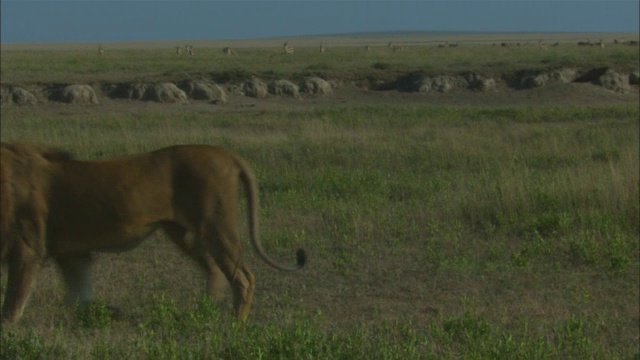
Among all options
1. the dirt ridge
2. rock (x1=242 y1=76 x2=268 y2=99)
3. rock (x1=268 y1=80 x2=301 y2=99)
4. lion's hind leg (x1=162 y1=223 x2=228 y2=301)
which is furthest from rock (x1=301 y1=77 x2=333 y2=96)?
lion's hind leg (x1=162 y1=223 x2=228 y2=301)

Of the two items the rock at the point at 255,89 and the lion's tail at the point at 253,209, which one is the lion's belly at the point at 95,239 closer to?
the lion's tail at the point at 253,209

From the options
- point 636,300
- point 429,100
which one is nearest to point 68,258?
point 636,300

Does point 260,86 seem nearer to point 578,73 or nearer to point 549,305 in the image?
point 578,73

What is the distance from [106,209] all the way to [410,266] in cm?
305

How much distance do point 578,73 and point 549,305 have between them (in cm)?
2898

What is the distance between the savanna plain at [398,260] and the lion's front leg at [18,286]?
0.09 m

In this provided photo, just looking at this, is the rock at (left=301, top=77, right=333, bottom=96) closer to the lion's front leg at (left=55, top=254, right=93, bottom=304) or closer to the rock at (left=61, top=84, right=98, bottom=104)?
the rock at (left=61, top=84, right=98, bottom=104)

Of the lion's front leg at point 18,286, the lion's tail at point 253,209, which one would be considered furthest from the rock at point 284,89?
the lion's front leg at point 18,286

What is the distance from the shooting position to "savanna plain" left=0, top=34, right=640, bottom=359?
5430 millimetres

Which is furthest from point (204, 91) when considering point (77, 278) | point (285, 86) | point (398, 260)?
point (77, 278)

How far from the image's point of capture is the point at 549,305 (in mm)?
7406

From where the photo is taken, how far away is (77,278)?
6.45 m

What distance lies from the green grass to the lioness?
31cm

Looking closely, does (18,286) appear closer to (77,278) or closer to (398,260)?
(77,278)
